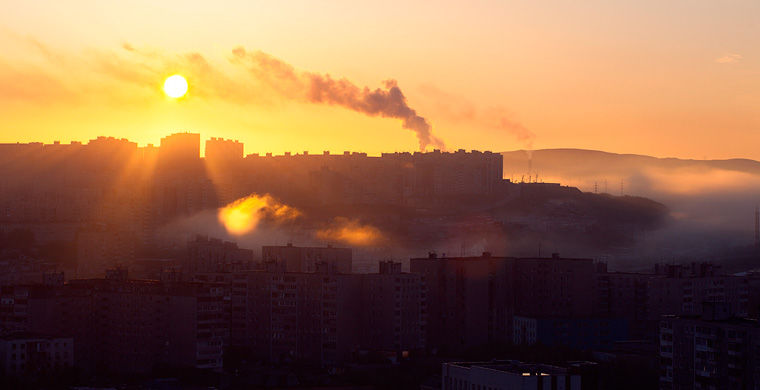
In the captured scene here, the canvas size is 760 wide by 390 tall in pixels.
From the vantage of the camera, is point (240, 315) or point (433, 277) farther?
point (433, 277)

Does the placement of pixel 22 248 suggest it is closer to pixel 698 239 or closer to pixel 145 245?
pixel 145 245

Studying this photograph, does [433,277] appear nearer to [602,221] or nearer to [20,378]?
[20,378]

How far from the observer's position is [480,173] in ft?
348

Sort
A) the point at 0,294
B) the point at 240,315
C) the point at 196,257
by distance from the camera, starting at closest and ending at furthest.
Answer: the point at 0,294
the point at 240,315
the point at 196,257

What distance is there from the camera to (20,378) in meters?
36.9

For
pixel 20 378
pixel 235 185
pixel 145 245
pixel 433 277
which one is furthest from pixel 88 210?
pixel 20 378

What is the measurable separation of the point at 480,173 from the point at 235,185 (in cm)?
1720

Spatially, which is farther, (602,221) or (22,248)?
(602,221)

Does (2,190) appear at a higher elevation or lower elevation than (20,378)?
higher

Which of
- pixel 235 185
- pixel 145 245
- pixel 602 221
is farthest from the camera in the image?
pixel 602 221

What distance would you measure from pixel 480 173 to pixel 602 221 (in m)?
11.3

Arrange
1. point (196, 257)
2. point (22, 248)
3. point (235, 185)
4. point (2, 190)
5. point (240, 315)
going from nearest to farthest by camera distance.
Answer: point (240, 315) < point (196, 257) < point (22, 248) < point (2, 190) < point (235, 185)

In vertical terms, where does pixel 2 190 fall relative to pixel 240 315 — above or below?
above

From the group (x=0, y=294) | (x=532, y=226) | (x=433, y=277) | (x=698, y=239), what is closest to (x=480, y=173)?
(x=532, y=226)
